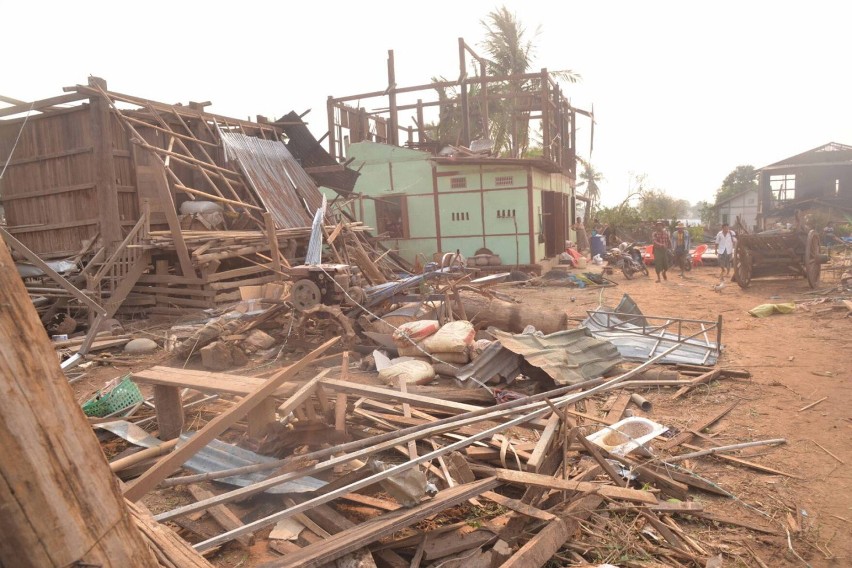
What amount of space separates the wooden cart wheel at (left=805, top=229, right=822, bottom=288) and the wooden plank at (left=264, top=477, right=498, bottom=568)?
41.7 feet

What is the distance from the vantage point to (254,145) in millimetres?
14852

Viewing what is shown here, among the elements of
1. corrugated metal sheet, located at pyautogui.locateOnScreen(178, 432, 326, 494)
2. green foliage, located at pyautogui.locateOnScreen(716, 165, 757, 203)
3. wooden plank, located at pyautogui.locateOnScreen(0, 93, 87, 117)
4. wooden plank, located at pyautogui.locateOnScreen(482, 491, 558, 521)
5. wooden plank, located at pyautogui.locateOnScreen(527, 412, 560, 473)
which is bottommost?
wooden plank, located at pyautogui.locateOnScreen(482, 491, 558, 521)

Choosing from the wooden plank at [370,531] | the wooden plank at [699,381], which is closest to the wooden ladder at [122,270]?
the wooden plank at [370,531]

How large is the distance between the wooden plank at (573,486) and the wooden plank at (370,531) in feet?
0.63

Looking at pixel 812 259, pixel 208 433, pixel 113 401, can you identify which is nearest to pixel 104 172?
pixel 113 401

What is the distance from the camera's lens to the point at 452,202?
18688 millimetres

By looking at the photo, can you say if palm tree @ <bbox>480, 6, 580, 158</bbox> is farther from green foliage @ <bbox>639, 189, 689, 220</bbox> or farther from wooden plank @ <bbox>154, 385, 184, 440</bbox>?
wooden plank @ <bbox>154, 385, 184, 440</bbox>

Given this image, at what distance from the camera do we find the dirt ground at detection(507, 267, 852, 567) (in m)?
3.73

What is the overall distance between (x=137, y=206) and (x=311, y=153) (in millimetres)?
5638

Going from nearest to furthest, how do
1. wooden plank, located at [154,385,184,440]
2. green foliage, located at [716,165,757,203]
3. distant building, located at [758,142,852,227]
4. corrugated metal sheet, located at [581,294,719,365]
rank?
wooden plank, located at [154,385,184,440] < corrugated metal sheet, located at [581,294,719,365] < distant building, located at [758,142,852,227] < green foliage, located at [716,165,757,203]

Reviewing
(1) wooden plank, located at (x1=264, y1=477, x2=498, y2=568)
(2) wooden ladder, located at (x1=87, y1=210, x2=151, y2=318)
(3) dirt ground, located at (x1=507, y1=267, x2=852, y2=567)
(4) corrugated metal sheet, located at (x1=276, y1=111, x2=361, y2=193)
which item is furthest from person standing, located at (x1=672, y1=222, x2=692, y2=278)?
(1) wooden plank, located at (x1=264, y1=477, x2=498, y2=568)

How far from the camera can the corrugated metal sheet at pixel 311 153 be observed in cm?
1608

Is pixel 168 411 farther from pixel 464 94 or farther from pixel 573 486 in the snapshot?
pixel 464 94

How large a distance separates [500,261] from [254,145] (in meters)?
8.16
